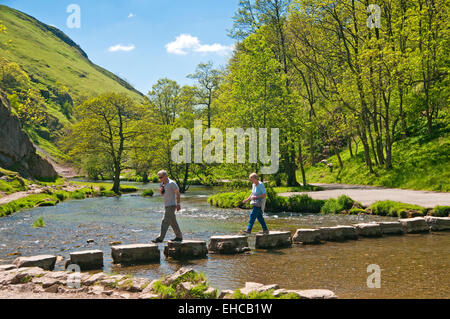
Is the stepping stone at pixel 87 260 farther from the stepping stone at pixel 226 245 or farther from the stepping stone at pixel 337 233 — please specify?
the stepping stone at pixel 337 233

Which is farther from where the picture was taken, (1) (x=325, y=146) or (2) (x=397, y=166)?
(1) (x=325, y=146)

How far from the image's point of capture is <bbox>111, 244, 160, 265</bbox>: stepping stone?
38.0ft

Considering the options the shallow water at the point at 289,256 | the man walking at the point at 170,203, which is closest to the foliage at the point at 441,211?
the shallow water at the point at 289,256

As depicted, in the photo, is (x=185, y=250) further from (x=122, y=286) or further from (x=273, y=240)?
(x=122, y=286)

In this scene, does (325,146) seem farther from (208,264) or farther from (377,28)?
(208,264)

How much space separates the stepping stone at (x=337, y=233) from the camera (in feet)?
49.6

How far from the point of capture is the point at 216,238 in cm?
1314

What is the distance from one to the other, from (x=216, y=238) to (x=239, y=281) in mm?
3706

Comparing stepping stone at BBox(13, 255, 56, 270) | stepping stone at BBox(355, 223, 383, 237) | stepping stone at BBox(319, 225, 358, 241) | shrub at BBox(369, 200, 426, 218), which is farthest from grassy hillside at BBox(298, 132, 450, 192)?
stepping stone at BBox(13, 255, 56, 270)

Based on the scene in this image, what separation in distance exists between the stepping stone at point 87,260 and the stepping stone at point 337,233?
851 cm

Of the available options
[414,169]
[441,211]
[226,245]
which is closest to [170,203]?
[226,245]

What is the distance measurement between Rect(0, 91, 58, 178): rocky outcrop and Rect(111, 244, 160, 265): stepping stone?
31710mm

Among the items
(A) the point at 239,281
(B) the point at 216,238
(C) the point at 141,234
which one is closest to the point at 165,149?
(C) the point at 141,234

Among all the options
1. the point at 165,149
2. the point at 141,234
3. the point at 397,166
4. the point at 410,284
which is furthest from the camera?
the point at 165,149
